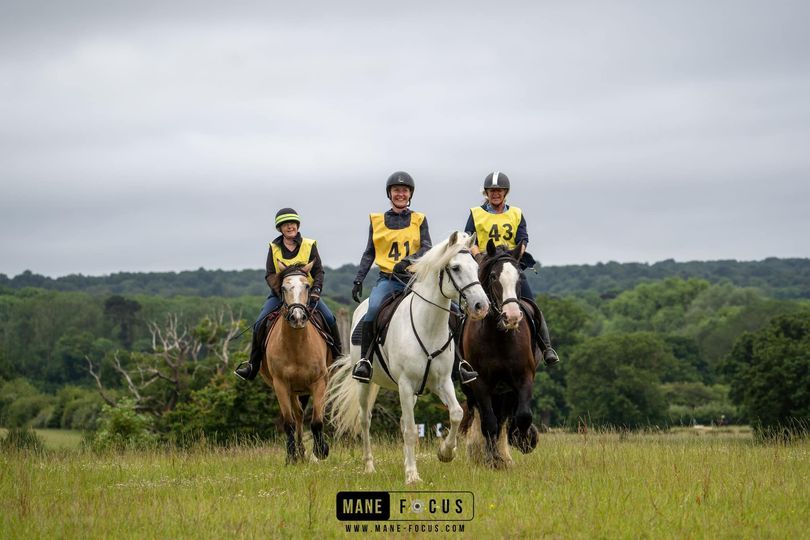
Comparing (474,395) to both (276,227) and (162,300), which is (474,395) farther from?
(162,300)

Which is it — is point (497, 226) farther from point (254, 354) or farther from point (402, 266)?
point (254, 354)

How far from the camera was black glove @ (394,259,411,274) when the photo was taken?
1240 centimetres

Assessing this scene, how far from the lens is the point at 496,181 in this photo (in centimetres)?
1345

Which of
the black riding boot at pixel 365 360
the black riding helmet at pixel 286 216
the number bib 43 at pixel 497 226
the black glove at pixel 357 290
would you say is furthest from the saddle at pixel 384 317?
the black riding helmet at pixel 286 216

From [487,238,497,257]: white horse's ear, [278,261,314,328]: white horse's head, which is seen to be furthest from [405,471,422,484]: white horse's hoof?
[278,261,314,328]: white horse's head

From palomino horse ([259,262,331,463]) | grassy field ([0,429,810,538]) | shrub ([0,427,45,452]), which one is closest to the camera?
grassy field ([0,429,810,538])

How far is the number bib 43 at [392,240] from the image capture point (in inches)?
509

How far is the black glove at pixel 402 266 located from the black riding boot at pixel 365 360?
2.42 ft

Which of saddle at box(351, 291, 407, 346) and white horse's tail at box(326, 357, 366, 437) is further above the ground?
saddle at box(351, 291, 407, 346)

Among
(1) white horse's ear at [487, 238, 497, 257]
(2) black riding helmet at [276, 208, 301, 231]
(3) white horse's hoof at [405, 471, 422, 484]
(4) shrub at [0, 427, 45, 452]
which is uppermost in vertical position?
(2) black riding helmet at [276, 208, 301, 231]

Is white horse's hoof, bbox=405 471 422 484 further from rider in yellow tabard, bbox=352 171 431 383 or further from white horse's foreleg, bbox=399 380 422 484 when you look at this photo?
rider in yellow tabard, bbox=352 171 431 383

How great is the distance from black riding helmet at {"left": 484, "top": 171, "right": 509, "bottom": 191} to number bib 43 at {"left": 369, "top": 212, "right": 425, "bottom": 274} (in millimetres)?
1072

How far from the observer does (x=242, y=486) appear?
11227 mm

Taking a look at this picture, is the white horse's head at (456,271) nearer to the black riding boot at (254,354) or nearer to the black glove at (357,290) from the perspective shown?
the black glove at (357,290)
